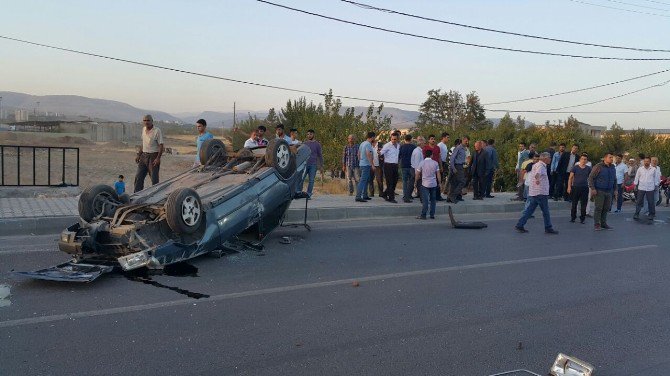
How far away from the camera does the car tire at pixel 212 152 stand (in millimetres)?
9992

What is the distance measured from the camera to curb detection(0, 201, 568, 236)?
958 centimetres

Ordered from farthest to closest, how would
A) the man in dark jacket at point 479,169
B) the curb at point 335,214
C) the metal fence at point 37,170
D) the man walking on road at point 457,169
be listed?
the metal fence at point 37,170, the man in dark jacket at point 479,169, the man walking on road at point 457,169, the curb at point 335,214

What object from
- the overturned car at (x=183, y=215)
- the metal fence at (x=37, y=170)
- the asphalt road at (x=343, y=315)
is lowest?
the metal fence at (x=37, y=170)

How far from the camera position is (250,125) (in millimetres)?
44844

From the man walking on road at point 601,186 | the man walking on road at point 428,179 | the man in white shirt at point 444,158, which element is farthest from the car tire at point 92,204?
A: the man walking on road at point 601,186

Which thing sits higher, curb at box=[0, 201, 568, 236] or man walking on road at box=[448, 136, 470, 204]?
man walking on road at box=[448, 136, 470, 204]

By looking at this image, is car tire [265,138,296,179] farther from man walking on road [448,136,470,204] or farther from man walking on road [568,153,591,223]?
man walking on road [568,153,591,223]

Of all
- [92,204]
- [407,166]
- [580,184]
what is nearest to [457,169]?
[407,166]

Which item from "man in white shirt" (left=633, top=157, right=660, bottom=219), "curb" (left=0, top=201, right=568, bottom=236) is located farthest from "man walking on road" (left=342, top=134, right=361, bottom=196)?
"man in white shirt" (left=633, top=157, right=660, bottom=219)

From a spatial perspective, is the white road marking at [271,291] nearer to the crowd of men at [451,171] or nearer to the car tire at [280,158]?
the car tire at [280,158]

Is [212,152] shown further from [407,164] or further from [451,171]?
[451,171]

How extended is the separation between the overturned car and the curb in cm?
227

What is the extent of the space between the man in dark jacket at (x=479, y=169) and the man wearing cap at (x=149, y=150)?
8.84 meters

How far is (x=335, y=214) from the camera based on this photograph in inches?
508
